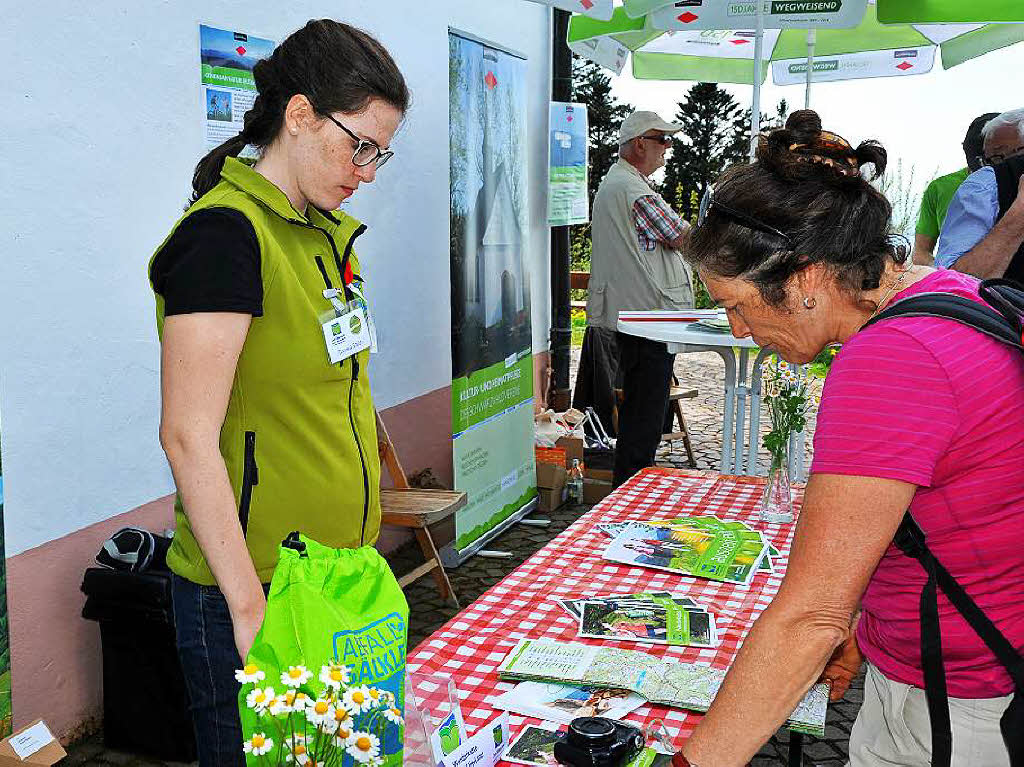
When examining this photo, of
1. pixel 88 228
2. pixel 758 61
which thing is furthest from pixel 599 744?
pixel 758 61

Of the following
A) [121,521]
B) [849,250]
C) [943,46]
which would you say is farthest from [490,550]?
[943,46]

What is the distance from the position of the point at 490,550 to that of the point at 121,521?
203cm

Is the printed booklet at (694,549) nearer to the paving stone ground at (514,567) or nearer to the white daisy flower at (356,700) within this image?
the paving stone ground at (514,567)

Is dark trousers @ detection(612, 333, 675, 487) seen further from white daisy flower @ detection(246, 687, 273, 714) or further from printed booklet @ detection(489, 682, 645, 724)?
white daisy flower @ detection(246, 687, 273, 714)

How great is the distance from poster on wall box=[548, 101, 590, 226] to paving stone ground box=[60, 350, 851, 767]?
Answer: 1.69 m

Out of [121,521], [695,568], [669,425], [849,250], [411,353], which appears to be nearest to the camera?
[849,250]

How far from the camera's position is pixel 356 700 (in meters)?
0.99

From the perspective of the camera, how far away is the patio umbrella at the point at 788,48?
6316 millimetres

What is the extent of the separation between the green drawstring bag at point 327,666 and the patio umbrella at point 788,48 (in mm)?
5113

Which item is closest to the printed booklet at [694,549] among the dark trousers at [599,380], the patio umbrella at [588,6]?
the patio umbrella at [588,6]

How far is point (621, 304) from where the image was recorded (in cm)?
539

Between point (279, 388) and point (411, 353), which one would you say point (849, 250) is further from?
point (411, 353)

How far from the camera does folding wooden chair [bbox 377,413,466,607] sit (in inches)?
149

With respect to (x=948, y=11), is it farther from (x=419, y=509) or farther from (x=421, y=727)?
(x=421, y=727)
